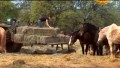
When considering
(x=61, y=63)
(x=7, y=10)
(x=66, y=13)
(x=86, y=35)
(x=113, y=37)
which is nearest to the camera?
(x=61, y=63)

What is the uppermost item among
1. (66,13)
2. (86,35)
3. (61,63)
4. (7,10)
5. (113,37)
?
(113,37)

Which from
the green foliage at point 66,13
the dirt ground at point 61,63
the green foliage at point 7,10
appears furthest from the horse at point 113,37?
the green foliage at point 7,10

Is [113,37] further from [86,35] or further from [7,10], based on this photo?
[7,10]

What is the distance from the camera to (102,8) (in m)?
58.8

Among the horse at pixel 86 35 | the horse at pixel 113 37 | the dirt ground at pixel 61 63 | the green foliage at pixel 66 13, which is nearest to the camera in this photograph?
the dirt ground at pixel 61 63

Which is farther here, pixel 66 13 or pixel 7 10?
pixel 7 10

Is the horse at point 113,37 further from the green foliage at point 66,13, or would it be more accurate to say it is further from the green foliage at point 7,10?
the green foliage at point 7,10

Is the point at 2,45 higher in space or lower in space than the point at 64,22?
higher

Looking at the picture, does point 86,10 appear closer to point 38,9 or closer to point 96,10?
point 96,10

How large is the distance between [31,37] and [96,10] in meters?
38.9

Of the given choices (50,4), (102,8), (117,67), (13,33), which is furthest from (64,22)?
(117,67)

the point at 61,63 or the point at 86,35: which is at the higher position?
the point at 61,63

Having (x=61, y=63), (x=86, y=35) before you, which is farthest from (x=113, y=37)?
(x=86, y=35)

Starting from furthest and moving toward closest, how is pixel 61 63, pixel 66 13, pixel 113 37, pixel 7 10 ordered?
pixel 7 10 < pixel 66 13 < pixel 113 37 < pixel 61 63
